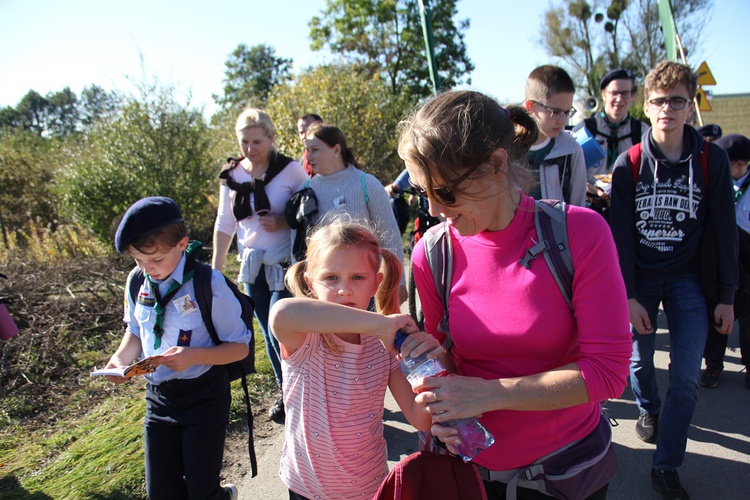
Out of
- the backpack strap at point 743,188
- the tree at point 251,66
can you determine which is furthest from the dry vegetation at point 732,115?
the tree at point 251,66

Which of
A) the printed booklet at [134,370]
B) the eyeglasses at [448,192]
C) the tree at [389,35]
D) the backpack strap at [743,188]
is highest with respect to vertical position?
the tree at [389,35]

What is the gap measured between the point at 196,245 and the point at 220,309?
374 millimetres

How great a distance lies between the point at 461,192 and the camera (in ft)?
4.43

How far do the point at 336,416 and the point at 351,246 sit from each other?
24.2 inches

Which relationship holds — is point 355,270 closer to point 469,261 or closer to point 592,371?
point 469,261

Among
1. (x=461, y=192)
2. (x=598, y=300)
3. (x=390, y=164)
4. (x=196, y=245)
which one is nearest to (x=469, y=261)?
(x=461, y=192)

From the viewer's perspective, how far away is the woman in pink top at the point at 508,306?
51.4 inches

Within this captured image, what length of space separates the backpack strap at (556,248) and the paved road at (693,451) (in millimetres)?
2147

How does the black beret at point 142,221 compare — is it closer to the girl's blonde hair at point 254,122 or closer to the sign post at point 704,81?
the girl's blonde hair at point 254,122

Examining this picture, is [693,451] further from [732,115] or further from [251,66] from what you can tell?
[251,66]

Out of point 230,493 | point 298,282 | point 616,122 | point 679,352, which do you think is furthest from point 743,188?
point 230,493

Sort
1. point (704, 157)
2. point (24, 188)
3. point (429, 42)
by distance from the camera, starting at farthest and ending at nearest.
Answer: point (24, 188) < point (429, 42) < point (704, 157)

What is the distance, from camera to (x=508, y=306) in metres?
1.42

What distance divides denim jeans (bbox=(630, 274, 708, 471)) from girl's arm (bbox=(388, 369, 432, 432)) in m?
1.78
